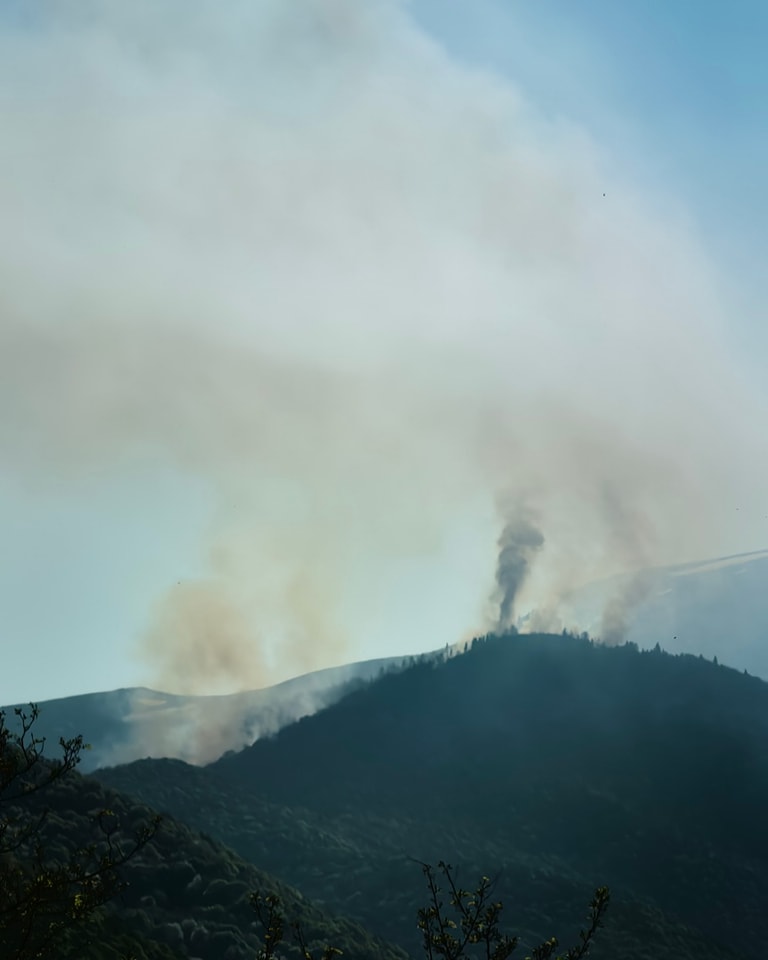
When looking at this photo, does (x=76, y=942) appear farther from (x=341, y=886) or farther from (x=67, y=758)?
(x=341, y=886)

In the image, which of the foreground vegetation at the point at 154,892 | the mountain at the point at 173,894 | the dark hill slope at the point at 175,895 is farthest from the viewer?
the dark hill slope at the point at 175,895

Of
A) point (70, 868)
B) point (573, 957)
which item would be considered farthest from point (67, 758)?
point (573, 957)

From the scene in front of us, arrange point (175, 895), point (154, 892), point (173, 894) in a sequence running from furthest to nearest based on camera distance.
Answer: point (173, 894), point (175, 895), point (154, 892)

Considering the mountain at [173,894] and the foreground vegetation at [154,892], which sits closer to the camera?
the foreground vegetation at [154,892]

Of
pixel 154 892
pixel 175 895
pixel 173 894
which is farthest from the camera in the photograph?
pixel 173 894

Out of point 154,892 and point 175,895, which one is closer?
point 154,892

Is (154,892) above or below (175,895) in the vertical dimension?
above

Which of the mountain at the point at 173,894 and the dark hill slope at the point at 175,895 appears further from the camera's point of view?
the dark hill slope at the point at 175,895

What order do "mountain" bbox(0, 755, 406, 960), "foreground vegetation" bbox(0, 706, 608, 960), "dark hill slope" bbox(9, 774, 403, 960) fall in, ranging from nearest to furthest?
1. "foreground vegetation" bbox(0, 706, 608, 960)
2. "mountain" bbox(0, 755, 406, 960)
3. "dark hill slope" bbox(9, 774, 403, 960)

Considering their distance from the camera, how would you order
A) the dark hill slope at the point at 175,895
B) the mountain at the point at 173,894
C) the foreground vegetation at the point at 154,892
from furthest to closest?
1. the dark hill slope at the point at 175,895
2. the mountain at the point at 173,894
3. the foreground vegetation at the point at 154,892

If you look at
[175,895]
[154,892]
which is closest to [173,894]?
[175,895]

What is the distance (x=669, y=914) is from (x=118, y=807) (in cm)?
11181

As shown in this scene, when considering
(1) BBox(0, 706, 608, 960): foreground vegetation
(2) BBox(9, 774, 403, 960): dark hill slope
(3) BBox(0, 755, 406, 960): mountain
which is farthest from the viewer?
(2) BBox(9, 774, 403, 960): dark hill slope

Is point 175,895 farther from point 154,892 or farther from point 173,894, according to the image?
point 154,892
